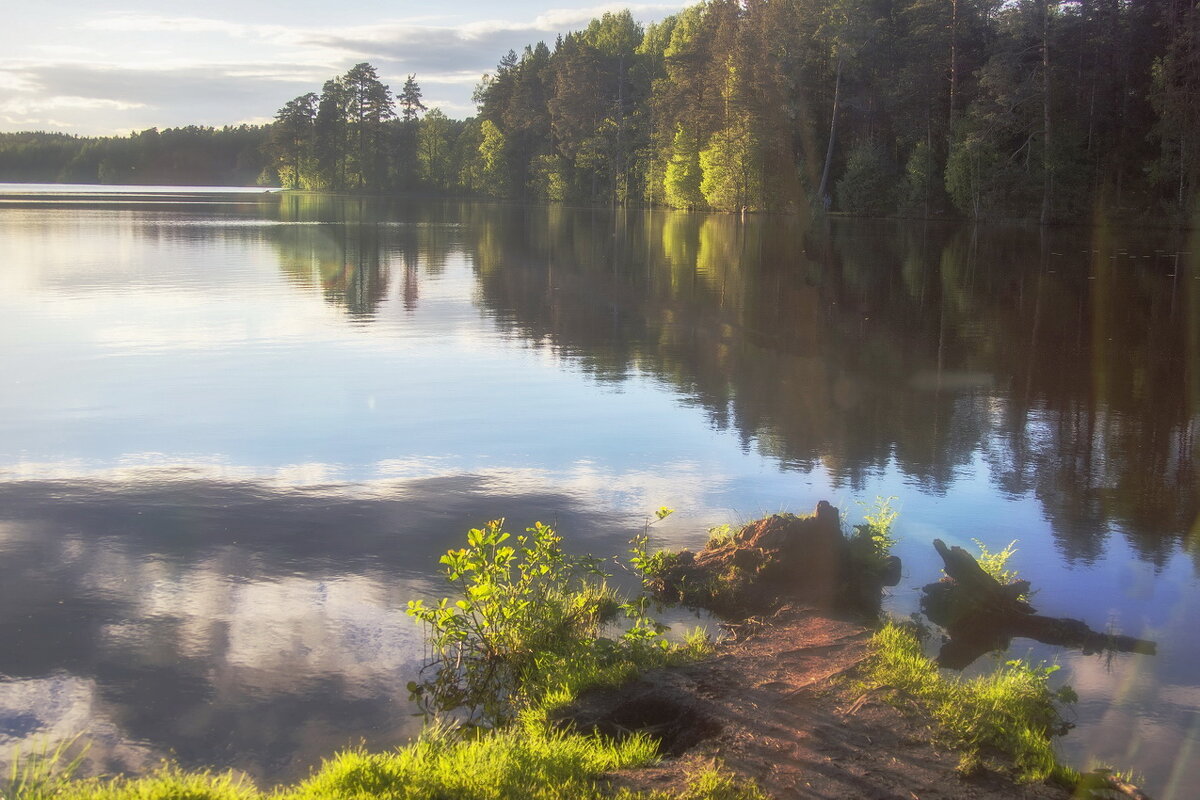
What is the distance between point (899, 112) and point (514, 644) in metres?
64.3

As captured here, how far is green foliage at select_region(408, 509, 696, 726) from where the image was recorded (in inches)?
226

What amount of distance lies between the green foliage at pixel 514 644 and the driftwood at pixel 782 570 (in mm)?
631

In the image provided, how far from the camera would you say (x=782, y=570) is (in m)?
7.38

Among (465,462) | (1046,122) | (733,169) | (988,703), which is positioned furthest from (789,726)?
(733,169)

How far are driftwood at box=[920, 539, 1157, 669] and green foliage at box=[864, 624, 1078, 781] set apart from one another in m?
0.44

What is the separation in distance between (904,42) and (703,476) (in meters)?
60.0

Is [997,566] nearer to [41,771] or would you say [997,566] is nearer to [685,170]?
[41,771]

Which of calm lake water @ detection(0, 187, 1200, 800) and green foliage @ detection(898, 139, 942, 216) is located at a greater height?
green foliage @ detection(898, 139, 942, 216)

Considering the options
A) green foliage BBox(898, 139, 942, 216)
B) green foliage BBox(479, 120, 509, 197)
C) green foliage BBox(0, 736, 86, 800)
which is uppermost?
green foliage BBox(479, 120, 509, 197)

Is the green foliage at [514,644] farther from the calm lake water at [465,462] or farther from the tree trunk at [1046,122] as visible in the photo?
the tree trunk at [1046,122]

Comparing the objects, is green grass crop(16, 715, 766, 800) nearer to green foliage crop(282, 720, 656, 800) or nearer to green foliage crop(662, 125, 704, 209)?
green foliage crop(282, 720, 656, 800)

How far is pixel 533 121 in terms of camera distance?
331 feet

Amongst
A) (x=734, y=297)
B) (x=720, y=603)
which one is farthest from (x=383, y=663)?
(x=734, y=297)

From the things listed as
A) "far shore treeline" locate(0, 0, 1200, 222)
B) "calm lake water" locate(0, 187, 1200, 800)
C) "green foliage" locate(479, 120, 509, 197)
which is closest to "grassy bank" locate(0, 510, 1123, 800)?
"calm lake water" locate(0, 187, 1200, 800)
